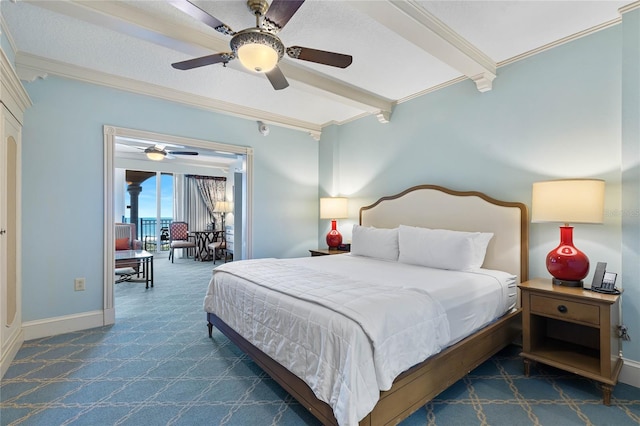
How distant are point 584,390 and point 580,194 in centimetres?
134

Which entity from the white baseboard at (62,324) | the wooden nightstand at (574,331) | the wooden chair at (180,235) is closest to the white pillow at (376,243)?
the wooden nightstand at (574,331)

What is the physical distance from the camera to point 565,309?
2.08 m

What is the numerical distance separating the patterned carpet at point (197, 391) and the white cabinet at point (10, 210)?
242mm

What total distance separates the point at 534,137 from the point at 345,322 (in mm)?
2536

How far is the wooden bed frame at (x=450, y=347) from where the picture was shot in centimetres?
162

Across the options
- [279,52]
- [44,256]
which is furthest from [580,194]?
[44,256]

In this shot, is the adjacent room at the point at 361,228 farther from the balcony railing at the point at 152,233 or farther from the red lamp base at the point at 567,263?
the balcony railing at the point at 152,233

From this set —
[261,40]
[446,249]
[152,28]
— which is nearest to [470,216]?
[446,249]

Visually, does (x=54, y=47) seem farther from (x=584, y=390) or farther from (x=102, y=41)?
(x=584, y=390)

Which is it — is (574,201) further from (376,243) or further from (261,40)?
(261,40)

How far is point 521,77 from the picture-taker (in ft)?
9.31

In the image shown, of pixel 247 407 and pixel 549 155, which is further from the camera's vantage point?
pixel 549 155

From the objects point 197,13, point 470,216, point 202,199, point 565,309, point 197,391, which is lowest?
point 197,391

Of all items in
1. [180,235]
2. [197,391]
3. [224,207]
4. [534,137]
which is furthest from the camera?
[224,207]
